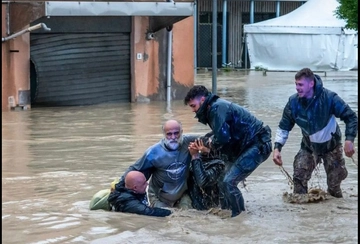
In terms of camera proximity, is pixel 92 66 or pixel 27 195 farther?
pixel 92 66

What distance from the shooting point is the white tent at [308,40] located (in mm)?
38562

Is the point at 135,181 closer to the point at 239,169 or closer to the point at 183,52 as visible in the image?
the point at 239,169

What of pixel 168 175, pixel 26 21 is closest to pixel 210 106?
pixel 168 175

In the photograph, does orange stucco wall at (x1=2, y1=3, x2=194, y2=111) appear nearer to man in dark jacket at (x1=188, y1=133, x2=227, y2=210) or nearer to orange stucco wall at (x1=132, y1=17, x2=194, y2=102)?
orange stucco wall at (x1=132, y1=17, x2=194, y2=102)

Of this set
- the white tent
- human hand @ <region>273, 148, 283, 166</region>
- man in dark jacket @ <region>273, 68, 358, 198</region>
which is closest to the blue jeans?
human hand @ <region>273, 148, 283, 166</region>

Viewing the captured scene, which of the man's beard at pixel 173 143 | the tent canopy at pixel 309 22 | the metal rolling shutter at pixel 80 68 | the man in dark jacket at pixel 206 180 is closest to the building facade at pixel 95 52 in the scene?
the metal rolling shutter at pixel 80 68

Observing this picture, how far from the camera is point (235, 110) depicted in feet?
27.6

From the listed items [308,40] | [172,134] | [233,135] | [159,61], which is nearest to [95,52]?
[159,61]

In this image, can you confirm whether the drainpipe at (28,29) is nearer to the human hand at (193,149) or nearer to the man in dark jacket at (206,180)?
the man in dark jacket at (206,180)

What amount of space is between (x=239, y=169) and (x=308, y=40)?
3115cm

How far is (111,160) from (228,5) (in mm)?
30555

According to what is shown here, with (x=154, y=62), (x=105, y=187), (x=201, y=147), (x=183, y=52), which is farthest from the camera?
(x=183, y=52)

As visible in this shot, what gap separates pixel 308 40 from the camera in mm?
38938

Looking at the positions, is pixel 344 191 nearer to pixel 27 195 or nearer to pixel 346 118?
pixel 346 118
